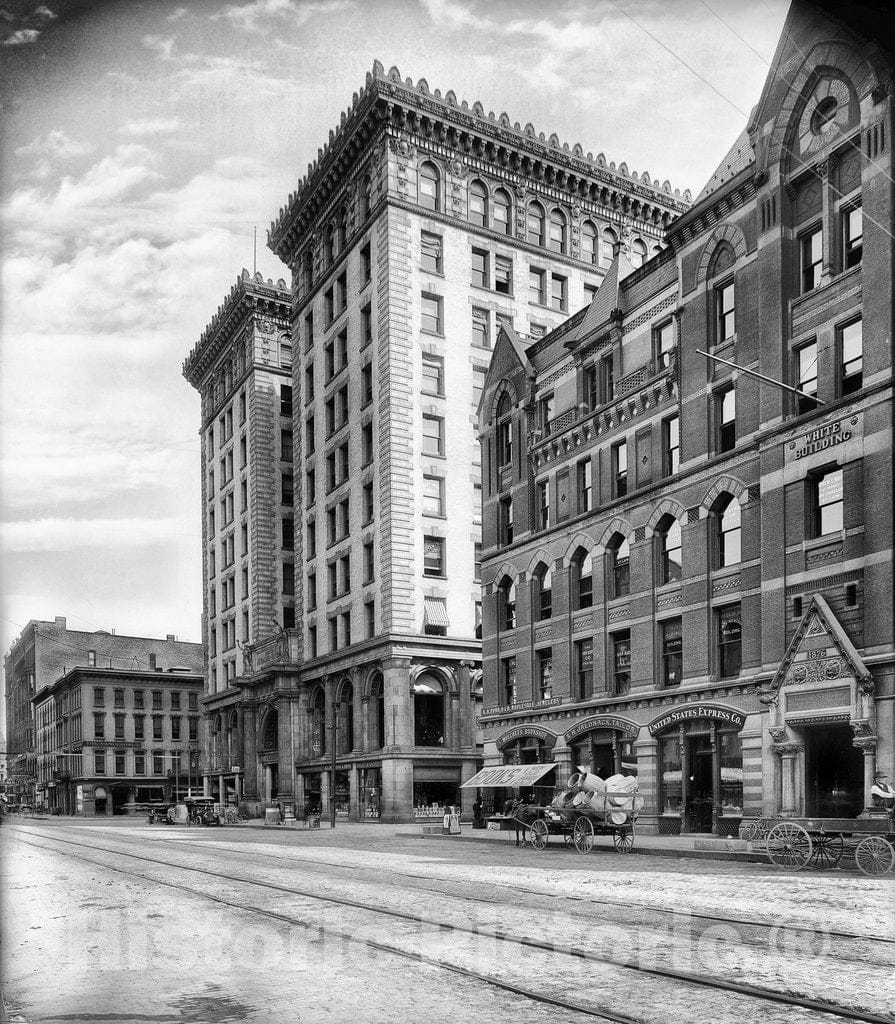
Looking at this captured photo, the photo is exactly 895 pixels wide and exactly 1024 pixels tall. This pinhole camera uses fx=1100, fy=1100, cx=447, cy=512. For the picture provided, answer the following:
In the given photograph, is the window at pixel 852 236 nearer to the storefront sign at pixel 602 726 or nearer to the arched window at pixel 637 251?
the storefront sign at pixel 602 726

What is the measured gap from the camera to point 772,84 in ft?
106

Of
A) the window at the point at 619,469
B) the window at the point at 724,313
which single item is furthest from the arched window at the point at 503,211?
the window at the point at 724,313

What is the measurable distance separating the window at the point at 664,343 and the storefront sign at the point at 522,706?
1321 centimetres

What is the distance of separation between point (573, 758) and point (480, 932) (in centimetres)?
2844

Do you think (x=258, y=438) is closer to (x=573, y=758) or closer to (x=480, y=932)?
(x=573, y=758)

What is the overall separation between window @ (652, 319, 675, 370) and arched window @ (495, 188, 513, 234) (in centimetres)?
2713

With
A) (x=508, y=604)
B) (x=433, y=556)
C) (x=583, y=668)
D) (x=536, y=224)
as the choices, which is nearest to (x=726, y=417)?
(x=583, y=668)

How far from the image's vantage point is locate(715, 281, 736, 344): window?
34.9 meters

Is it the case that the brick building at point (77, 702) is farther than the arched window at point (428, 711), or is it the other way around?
the brick building at point (77, 702)

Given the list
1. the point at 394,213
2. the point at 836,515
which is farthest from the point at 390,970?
the point at 394,213

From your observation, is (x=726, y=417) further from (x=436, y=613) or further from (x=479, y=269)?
(x=479, y=269)

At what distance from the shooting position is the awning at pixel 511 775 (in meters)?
38.0

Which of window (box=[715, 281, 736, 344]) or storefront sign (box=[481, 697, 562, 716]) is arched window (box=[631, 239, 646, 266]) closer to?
storefront sign (box=[481, 697, 562, 716])

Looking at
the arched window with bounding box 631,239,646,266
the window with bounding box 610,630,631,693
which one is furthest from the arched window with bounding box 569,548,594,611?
the arched window with bounding box 631,239,646,266
